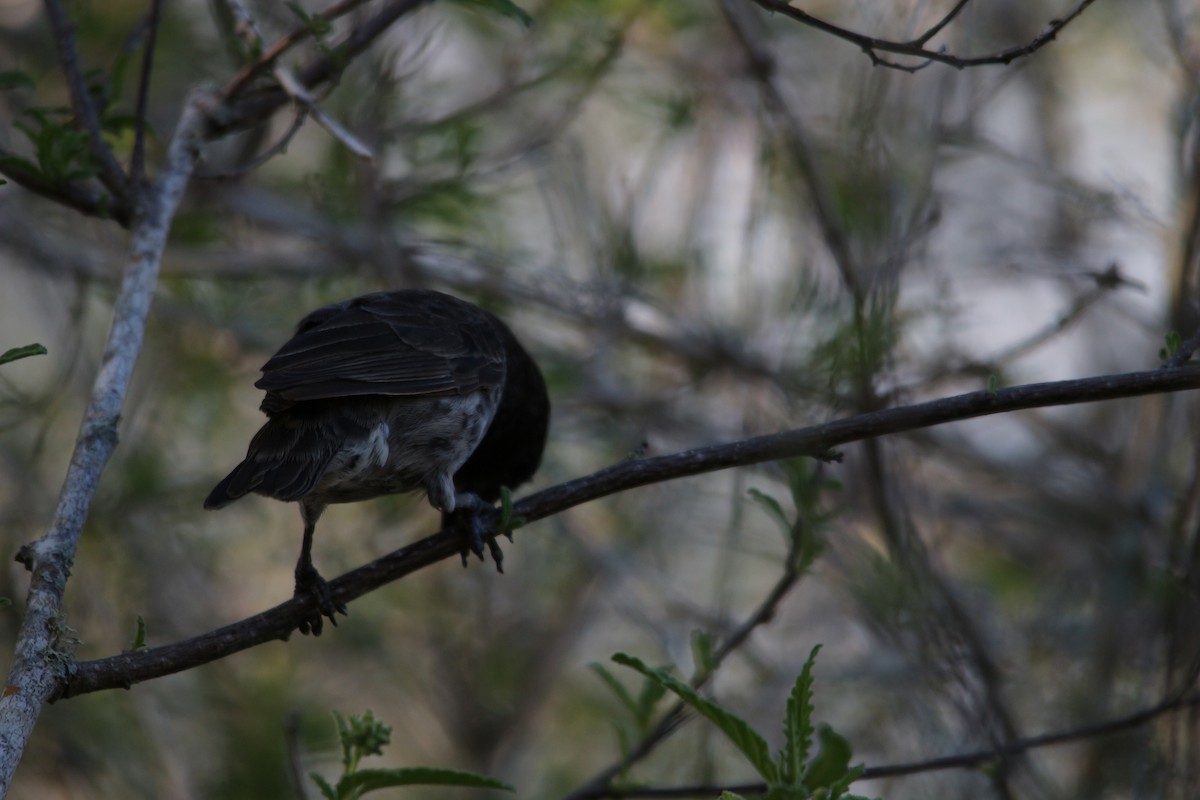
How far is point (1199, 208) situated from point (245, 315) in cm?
462

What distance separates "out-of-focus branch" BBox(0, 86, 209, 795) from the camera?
2344mm

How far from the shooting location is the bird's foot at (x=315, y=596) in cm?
339

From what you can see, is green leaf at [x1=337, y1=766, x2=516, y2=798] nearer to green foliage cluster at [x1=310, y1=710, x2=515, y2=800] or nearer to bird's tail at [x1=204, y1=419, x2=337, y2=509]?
green foliage cluster at [x1=310, y1=710, x2=515, y2=800]

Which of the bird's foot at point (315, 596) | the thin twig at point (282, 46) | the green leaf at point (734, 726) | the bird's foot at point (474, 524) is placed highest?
the thin twig at point (282, 46)

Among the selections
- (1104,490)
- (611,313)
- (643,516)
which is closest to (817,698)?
(643,516)

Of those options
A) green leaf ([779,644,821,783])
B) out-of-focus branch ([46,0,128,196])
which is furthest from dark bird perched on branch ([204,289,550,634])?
green leaf ([779,644,821,783])

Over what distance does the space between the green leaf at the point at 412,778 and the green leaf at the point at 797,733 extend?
0.54 m

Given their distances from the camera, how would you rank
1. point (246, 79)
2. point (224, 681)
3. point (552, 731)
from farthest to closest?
1. point (552, 731)
2. point (224, 681)
3. point (246, 79)

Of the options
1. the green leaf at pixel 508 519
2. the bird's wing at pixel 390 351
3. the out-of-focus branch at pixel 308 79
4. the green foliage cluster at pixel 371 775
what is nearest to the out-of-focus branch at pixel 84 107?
the out-of-focus branch at pixel 308 79

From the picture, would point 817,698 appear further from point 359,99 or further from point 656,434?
point 359,99

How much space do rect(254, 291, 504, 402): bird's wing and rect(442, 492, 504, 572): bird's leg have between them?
15.5 inches

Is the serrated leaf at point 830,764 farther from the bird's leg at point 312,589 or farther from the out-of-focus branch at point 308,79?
the out-of-focus branch at point 308,79

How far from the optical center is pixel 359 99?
5609mm

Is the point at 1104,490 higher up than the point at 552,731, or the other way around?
the point at 1104,490
